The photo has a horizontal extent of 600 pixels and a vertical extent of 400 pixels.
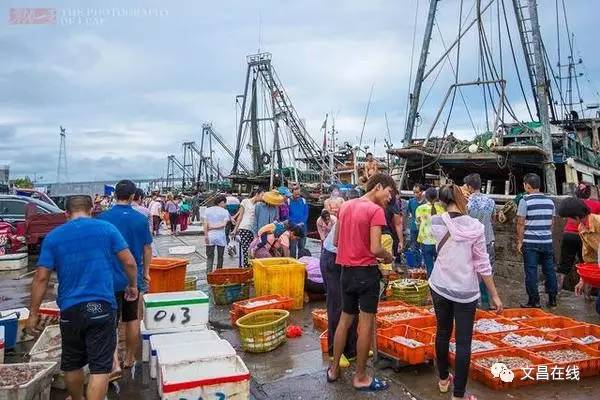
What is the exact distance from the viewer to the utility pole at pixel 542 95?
1113 centimetres

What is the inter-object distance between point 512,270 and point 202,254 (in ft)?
24.0

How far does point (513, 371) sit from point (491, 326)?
1209mm

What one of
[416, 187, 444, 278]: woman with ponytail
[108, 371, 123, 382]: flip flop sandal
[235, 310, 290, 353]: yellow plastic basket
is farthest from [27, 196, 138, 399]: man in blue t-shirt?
[416, 187, 444, 278]: woman with ponytail

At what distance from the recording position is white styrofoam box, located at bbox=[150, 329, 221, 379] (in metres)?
4.09

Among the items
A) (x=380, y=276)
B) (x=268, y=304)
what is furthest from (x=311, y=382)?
(x=268, y=304)

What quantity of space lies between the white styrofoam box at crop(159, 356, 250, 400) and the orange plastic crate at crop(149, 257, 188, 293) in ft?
10.9

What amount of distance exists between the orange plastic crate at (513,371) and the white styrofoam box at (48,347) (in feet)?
12.0

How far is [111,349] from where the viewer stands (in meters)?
3.40

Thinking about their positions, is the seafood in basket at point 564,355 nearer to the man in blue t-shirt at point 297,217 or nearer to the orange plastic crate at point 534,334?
the orange plastic crate at point 534,334

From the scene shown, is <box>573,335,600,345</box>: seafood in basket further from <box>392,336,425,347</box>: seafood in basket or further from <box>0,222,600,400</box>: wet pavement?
<box>392,336,425,347</box>: seafood in basket

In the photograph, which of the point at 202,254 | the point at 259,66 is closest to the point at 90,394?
the point at 202,254

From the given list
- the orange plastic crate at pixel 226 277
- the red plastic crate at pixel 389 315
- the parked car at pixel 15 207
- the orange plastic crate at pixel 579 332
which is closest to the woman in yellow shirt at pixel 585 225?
the orange plastic crate at pixel 579 332

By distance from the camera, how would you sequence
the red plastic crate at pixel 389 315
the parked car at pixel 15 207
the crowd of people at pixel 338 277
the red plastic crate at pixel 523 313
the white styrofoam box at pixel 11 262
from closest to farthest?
the crowd of people at pixel 338 277
the red plastic crate at pixel 389 315
the red plastic crate at pixel 523 313
the white styrofoam box at pixel 11 262
the parked car at pixel 15 207

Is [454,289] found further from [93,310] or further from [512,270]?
[512,270]
